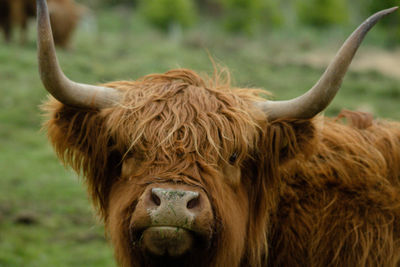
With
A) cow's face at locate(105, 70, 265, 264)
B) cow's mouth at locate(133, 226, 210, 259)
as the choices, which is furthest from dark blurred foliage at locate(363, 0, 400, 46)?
cow's mouth at locate(133, 226, 210, 259)

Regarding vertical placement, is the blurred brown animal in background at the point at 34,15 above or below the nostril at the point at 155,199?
above

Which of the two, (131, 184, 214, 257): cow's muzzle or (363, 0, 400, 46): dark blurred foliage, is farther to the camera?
(363, 0, 400, 46): dark blurred foliage

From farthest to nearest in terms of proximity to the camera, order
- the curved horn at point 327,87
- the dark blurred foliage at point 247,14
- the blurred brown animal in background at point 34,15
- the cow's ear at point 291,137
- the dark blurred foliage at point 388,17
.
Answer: the dark blurred foliage at point 247,14 → the blurred brown animal in background at point 34,15 → the dark blurred foliage at point 388,17 → the cow's ear at point 291,137 → the curved horn at point 327,87

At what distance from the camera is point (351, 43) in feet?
8.79

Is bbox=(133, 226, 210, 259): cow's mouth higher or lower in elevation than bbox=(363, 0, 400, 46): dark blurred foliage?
lower

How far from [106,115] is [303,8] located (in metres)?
33.6

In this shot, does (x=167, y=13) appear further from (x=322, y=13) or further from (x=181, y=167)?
(x=181, y=167)

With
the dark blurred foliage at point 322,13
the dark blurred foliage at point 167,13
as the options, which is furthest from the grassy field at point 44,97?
the dark blurred foliage at point 167,13

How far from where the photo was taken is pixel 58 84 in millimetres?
2910

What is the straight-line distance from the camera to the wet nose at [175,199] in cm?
243

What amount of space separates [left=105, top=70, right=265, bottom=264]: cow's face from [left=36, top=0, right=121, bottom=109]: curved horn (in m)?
0.12

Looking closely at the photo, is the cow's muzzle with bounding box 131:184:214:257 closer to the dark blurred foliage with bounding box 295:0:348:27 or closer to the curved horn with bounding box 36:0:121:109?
the curved horn with bounding box 36:0:121:109

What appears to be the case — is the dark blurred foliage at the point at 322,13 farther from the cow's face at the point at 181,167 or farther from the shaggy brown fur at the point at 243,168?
the cow's face at the point at 181,167

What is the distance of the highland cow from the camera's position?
2.73m
